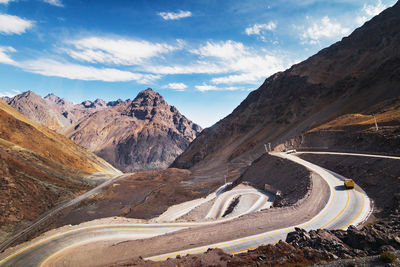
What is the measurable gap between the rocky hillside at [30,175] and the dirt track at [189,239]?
1049 inches

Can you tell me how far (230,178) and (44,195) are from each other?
4843 cm

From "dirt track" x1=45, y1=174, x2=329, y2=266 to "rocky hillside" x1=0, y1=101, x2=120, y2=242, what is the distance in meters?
26.6

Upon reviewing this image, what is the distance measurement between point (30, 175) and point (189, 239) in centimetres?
5142

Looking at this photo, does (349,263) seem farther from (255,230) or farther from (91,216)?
(91,216)

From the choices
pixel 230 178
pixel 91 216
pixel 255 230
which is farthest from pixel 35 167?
pixel 255 230

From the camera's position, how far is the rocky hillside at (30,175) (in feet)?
127

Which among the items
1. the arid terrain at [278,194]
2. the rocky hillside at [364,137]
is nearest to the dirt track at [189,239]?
the arid terrain at [278,194]

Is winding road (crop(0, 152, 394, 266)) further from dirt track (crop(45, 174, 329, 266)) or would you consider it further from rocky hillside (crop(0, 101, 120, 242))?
rocky hillside (crop(0, 101, 120, 242))

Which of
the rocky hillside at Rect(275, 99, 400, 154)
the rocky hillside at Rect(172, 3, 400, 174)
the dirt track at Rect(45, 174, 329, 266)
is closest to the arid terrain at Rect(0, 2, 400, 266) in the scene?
the dirt track at Rect(45, 174, 329, 266)

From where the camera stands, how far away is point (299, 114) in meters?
95.3

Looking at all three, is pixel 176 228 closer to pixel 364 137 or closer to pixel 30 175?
pixel 364 137

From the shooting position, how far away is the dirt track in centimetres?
1609

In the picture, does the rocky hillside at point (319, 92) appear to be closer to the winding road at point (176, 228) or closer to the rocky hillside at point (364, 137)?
the rocky hillside at point (364, 137)

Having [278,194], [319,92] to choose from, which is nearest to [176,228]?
[278,194]
